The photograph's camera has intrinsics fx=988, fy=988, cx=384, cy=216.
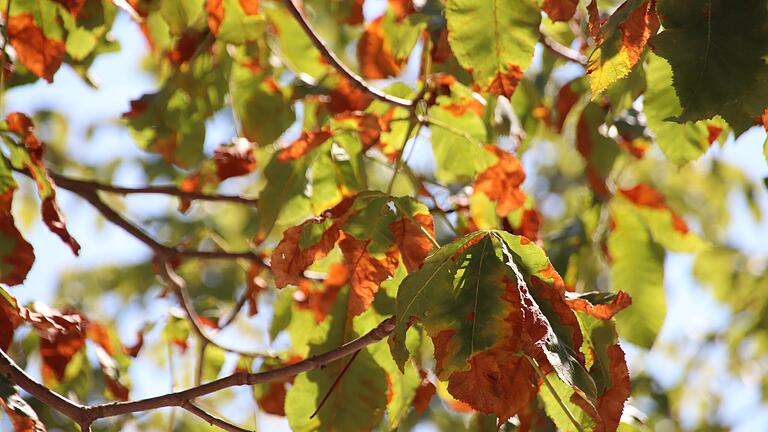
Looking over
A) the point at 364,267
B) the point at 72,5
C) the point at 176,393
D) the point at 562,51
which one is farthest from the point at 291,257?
the point at 562,51

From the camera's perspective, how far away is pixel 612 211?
1613 millimetres

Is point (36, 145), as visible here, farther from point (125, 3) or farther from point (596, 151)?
point (596, 151)

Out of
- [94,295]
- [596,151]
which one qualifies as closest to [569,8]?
[596,151]

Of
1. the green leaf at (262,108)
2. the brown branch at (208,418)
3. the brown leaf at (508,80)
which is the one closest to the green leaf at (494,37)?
the brown leaf at (508,80)

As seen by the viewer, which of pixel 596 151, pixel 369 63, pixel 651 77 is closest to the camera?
pixel 651 77

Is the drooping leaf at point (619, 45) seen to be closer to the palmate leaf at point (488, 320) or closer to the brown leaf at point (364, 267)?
the palmate leaf at point (488, 320)

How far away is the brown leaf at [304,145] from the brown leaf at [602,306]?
1.61 ft

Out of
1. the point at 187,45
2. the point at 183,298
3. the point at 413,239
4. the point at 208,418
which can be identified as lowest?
the point at 208,418

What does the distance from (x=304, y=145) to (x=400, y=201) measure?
0.28 meters

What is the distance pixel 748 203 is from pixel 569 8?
222 centimetres

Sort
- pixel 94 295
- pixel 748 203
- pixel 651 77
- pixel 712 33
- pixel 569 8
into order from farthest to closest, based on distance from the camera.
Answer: pixel 94 295, pixel 748 203, pixel 651 77, pixel 569 8, pixel 712 33

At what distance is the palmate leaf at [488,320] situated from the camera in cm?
88

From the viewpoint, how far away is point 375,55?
1656 mm

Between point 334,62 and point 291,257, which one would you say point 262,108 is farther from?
point 291,257
